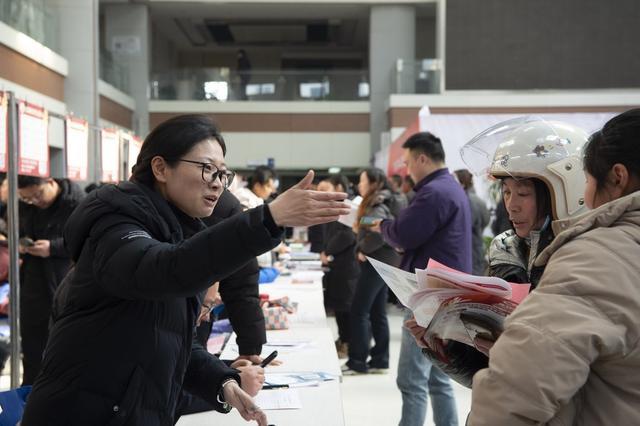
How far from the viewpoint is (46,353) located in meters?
1.48

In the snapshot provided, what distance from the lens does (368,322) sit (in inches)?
214

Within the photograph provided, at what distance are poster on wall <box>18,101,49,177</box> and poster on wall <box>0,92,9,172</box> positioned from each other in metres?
0.08

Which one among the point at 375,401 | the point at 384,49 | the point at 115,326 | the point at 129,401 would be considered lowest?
the point at 375,401

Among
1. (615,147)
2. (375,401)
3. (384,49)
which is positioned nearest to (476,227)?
(375,401)

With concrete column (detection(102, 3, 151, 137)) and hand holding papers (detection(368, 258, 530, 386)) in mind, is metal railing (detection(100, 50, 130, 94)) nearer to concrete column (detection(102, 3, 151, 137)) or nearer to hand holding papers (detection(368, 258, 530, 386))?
concrete column (detection(102, 3, 151, 137))

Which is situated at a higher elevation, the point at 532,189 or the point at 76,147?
the point at 76,147

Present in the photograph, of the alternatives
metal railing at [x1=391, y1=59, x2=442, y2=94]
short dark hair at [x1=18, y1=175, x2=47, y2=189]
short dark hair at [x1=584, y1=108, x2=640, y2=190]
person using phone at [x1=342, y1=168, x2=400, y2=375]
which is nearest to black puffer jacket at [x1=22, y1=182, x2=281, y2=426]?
short dark hair at [x1=584, y1=108, x2=640, y2=190]

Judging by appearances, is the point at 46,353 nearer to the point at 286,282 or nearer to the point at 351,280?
the point at 286,282

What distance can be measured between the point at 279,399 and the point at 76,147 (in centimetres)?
279

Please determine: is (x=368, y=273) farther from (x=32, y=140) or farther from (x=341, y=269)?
(x=32, y=140)

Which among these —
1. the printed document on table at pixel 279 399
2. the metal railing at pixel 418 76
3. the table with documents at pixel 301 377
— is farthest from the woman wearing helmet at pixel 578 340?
the metal railing at pixel 418 76

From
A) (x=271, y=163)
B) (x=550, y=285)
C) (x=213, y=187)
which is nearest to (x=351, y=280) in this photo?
(x=213, y=187)

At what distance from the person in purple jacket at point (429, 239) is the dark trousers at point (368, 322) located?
A: 1719 millimetres

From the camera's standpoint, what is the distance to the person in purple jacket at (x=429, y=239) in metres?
3.37
